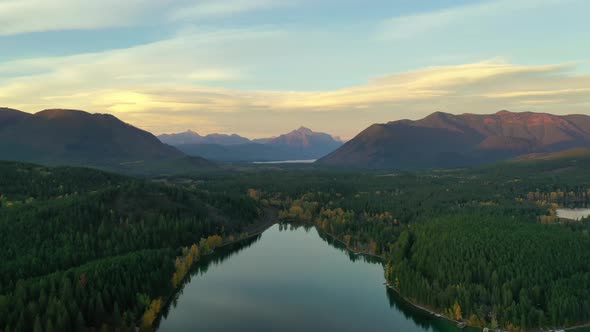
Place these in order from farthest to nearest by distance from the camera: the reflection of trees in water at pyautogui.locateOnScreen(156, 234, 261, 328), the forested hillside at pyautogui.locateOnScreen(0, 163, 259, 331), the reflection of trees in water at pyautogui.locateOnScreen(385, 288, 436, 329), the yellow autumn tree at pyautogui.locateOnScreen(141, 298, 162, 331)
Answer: the reflection of trees in water at pyautogui.locateOnScreen(156, 234, 261, 328) < the reflection of trees in water at pyautogui.locateOnScreen(385, 288, 436, 329) < the yellow autumn tree at pyautogui.locateOnScreen(141, 298, 162, 331) < the forested hillside at pyautogui.locateOnScreen(0, 163, 259, 331)

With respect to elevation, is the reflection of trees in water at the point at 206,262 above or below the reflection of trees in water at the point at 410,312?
above

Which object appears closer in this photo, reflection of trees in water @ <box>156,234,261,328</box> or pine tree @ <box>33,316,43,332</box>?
pine tree @ <box>33,316,43,332</box>

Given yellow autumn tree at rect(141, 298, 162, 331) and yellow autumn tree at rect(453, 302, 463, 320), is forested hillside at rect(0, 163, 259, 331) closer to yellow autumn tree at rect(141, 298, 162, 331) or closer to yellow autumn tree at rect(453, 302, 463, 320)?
yellow autumn tree at rect(141, 298, 162, 331)

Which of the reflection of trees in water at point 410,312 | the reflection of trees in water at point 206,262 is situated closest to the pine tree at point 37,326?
the reflection of trees in water at point 206,262

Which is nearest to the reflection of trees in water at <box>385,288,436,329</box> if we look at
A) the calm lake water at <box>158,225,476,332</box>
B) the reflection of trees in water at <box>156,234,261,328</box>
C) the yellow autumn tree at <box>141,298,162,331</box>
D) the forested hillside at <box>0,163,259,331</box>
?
the calm lake water at <box>158,225,476,332</box>

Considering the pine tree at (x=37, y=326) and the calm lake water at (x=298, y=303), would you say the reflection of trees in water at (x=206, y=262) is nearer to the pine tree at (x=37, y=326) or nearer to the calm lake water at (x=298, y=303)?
the calm lake water at (x=298, y=303)

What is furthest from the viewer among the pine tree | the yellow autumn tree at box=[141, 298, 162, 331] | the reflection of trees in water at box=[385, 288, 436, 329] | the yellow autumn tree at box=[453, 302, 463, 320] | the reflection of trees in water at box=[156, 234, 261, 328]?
the reflection of trees in water at box=[156, 234, 261, 328]
